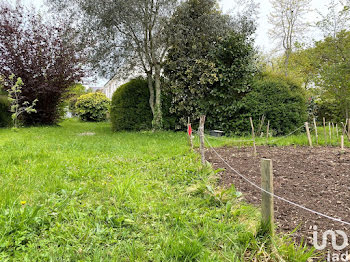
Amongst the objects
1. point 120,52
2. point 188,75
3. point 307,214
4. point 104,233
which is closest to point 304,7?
point 188,75

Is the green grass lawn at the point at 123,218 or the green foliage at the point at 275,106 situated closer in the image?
the green grass lawn at the point at 123,218

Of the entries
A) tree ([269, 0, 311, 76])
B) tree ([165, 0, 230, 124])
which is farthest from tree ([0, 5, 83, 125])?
tree ([269, 0, 311, 76])

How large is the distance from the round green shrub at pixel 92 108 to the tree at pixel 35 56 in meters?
6.48

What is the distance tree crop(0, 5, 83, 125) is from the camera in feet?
35.7

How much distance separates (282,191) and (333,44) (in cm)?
931

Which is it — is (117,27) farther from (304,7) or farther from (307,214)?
(304,7)

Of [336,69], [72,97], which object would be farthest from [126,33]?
[72,97]

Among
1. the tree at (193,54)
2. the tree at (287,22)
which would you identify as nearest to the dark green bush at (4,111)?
Result: the tree at (193,54)

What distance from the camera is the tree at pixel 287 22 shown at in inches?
751

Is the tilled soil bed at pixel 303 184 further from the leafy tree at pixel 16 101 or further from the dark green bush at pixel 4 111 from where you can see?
the dark green bush at pixel 4 111

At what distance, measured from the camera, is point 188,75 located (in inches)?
363

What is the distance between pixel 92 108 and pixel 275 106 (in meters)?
15.0

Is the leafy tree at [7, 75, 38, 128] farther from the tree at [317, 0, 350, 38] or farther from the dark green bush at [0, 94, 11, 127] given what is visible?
the tree at [317, 0, 350, 38]

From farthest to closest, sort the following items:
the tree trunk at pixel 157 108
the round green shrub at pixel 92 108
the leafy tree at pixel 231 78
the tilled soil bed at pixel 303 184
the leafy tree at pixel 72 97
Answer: the round green shrub at pixel 92 108
the leafy tree at pixel 72 97
the tree trunk at pixel 157 108
the leafy tree at pixel 231 78
the tilled soil bed at pixel 303 184
